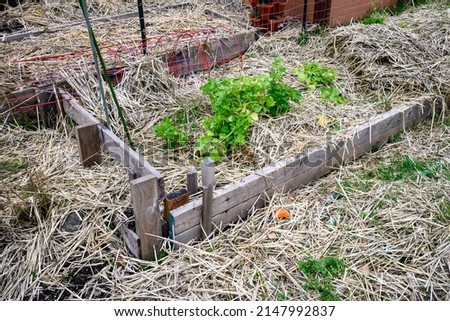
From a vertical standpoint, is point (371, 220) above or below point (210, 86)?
below

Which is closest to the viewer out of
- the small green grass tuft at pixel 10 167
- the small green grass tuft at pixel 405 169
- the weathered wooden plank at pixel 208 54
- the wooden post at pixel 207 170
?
the wooden post at pixel 207 170

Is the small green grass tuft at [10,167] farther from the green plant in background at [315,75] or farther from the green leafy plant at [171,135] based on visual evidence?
the green plant in background at [315,75]

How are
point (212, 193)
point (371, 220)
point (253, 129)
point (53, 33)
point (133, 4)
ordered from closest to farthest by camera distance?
1. point (212, 193)
2. point (371, 220)
3. point (253, 129)
4. point (53, 33)
5. point (133, 4)

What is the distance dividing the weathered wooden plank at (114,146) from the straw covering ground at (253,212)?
0.45ft

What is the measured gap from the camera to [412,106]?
3.71m

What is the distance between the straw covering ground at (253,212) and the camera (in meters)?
2.39

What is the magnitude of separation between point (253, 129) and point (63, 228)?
1.52 m

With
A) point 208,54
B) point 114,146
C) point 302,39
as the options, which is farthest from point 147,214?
point 302,39

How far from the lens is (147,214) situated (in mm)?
2305

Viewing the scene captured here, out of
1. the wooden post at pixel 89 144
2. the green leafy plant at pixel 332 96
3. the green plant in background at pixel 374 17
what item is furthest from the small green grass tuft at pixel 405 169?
the green plant in background at pixel 374 17

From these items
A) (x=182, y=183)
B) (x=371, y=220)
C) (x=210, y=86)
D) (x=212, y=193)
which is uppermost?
(x=210, y=86)

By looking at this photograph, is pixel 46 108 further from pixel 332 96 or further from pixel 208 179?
pixel 332 96

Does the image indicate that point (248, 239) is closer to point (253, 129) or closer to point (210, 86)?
point (253, 129)

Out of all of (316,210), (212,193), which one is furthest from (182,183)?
(316,210)
